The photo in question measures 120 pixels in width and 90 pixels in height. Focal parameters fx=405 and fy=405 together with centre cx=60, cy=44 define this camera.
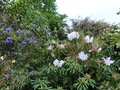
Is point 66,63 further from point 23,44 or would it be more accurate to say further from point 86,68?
point 23,44

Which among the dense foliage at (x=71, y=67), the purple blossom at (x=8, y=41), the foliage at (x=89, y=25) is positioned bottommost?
the dense foliage at (x=71, y=67)

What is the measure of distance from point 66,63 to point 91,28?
8838mm

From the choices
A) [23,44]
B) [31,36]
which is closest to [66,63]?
[23,44]

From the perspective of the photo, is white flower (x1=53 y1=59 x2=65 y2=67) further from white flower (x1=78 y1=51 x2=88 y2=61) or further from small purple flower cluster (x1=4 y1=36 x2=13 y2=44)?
small purple flower cluster (x1=4 y1=36 x2=13 y2=44)

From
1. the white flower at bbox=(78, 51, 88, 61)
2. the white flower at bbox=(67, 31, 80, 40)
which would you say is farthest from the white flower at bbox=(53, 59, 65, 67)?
the white flower at bbox=(67, 31, 80, 40)

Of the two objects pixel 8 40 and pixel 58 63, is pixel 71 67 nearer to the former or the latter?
pixel 58 63

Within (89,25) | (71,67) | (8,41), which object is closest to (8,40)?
(8,41)

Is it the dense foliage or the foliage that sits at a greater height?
the foliage

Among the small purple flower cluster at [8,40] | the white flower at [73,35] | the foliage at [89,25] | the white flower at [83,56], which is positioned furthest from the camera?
the foliage at [89,25]

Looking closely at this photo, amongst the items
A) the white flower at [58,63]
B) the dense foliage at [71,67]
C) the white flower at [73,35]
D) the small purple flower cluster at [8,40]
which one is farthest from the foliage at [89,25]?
the white flower at [58,63]

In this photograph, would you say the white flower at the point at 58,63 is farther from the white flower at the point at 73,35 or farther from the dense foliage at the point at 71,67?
the white flower at the point at 73,35

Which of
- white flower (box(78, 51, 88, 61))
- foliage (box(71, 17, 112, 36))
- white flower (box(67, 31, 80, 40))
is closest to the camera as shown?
white flower (box(78, 51, 88, 61))

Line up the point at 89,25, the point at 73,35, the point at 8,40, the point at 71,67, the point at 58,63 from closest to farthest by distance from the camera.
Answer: the point at 71,67
the point at 58,63
the point at 73,35
the point at 8,40
the point at 89,25

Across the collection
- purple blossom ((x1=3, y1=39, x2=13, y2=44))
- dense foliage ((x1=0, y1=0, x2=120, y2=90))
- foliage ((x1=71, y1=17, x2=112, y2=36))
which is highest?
foliage ((x1=71, y1=17, x2=112, y2=36))
